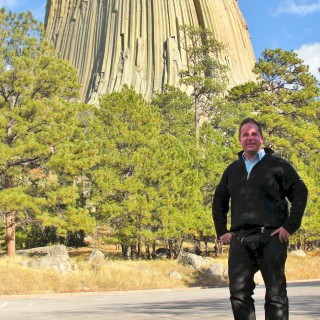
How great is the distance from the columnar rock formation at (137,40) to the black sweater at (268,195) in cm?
7537

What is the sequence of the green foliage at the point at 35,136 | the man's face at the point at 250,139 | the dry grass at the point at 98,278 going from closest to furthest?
the man's face at the point at 250,139, the dry grass at the point at 98,278, the green foliage at the point at 35,136

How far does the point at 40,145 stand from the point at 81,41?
2954 inches

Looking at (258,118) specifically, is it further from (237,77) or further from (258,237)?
(237,77)

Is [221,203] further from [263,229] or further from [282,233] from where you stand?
[282,233]

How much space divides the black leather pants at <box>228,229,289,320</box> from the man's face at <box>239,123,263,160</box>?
0.70 metres

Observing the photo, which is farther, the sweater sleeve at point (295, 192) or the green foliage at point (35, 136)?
the green foliage at point (35, 136)

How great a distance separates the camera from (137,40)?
281ft

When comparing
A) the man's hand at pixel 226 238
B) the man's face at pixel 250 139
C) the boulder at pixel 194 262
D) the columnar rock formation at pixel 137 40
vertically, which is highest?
the columnar rock formation at pixel 137 40

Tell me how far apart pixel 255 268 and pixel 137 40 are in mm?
84260

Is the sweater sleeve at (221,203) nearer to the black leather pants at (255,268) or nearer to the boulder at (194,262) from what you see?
the black leather pants at (255,268)

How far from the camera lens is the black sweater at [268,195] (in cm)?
409

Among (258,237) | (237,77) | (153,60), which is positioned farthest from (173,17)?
(258,237)

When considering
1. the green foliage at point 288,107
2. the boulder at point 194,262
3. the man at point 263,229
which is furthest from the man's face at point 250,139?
the green foliage at point 288,107

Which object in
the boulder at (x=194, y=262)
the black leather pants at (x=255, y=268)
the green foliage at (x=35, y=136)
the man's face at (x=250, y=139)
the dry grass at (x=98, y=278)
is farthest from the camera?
the boulder at (x=194, y=262)
